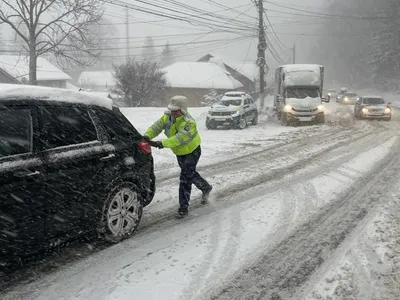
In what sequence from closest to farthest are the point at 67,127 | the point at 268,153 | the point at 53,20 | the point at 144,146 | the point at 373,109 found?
the point at 67,127 < the point at 144,146 < the point at 268,153 < the point at 373,109 < the point at 53,20

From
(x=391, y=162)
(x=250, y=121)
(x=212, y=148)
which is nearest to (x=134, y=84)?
(x=250, y=121)

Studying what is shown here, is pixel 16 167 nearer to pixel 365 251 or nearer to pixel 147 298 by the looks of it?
pixel 147 298

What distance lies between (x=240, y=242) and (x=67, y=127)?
238 cm

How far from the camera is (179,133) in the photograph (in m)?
5.31

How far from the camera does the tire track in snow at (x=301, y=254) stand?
3.65m

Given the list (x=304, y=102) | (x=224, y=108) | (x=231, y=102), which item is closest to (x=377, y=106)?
(x=304, y=102)

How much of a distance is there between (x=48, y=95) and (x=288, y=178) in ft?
17.8

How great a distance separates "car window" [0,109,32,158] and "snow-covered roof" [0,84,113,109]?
145 mm

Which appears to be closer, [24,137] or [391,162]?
[24,137]

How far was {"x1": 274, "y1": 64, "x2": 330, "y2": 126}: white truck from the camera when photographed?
19719mm

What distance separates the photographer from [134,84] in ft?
117

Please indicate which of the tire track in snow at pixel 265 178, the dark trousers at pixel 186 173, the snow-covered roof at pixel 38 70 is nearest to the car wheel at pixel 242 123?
the tire track in snow at pixel 265 178

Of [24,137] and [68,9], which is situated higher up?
[68,9]

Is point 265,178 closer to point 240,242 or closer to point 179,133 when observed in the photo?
point 179,133
